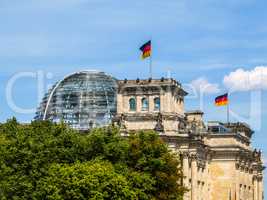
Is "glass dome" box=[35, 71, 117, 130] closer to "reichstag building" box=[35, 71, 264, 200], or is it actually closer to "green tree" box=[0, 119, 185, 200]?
"reichstag building" box=[35, 71, 264, 200]

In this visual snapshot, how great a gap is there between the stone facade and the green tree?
2422 cm

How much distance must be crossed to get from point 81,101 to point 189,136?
33448mm

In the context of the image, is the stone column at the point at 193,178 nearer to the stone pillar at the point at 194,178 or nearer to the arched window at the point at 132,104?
the stone pillar at the point at 194,178

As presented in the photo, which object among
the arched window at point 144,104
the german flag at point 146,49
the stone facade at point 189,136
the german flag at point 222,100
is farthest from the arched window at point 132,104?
the german flag at point 222,100

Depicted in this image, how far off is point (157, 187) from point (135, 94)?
34.0 m

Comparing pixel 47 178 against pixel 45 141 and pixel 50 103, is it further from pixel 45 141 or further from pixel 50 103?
pixel 50 103

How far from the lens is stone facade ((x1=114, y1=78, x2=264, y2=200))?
493 feet

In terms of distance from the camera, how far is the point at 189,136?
15225cm

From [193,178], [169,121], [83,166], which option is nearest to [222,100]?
[193,178]

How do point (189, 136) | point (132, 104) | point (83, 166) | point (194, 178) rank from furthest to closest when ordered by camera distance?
point (194, 178) → point (132, 104) → point (189, 136) → point (83, 166)

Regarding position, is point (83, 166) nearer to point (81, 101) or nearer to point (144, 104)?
point (144, 104)

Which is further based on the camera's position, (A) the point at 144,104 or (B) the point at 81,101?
(B) the point at 81,101

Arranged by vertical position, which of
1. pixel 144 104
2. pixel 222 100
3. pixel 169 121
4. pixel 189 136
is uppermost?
pixel 222 100

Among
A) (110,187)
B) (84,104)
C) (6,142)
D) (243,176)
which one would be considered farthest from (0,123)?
(243,176)
